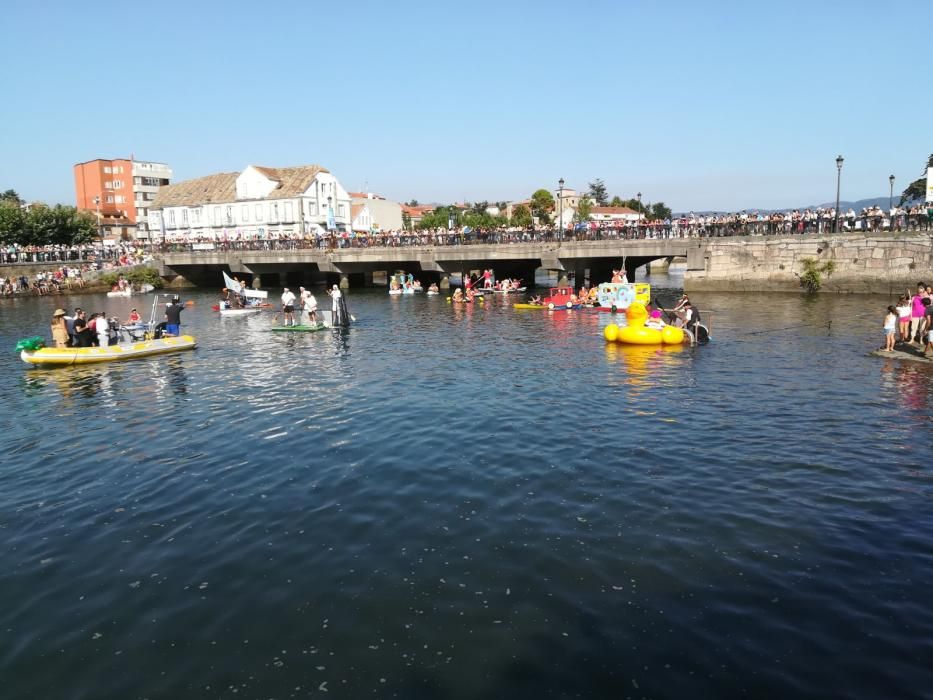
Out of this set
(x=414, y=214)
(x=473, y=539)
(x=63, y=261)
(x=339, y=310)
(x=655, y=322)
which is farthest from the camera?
(x=414, y=214)

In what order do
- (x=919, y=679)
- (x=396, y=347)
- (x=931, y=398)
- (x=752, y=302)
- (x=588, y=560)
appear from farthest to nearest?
(x=752, y=302) < (x=396, y=347) < (x=931, y=398) < (x=588, y=560) < (x=919, y=679)

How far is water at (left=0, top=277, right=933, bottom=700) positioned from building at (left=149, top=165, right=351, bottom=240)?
67102 mm

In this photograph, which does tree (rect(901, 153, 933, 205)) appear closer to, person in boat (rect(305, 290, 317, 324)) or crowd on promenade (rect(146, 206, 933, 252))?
crowd on promenade (rect(146, 206, 933, 252))

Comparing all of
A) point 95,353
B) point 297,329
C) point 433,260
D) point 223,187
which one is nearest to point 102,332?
point 95,353

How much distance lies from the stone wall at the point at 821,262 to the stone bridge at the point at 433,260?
1335mm

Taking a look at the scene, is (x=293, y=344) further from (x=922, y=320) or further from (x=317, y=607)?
(x=922, y=320)

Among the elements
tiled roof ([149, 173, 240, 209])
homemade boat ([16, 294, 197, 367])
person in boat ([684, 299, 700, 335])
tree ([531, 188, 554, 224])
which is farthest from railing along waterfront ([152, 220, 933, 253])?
tree ([531, 188, 554, 224])

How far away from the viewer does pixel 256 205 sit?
278ft

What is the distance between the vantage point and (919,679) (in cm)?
606

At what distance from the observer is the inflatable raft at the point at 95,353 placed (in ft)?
71.7

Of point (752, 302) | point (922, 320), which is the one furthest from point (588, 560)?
point (752, 302)

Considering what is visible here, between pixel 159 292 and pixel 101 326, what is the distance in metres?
39.5

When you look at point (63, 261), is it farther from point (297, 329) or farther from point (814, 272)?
point (814, 272)

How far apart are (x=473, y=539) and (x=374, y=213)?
102199 millimetres
